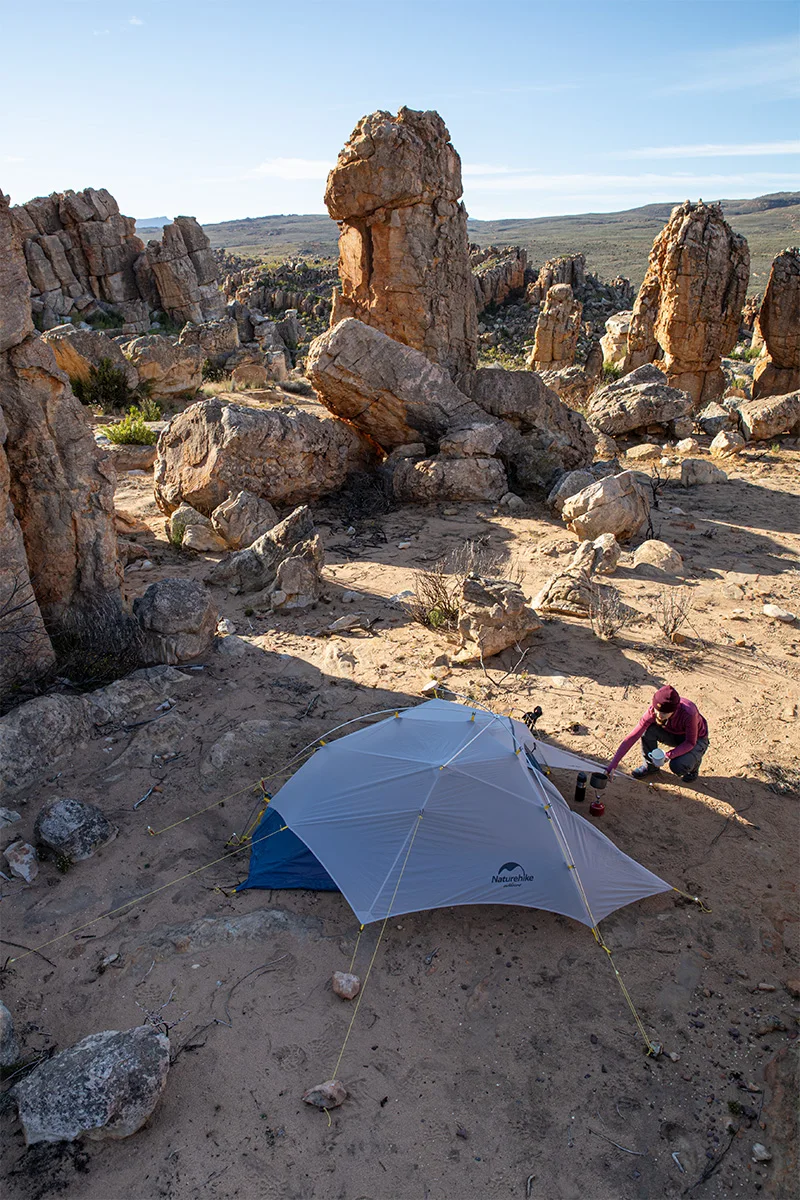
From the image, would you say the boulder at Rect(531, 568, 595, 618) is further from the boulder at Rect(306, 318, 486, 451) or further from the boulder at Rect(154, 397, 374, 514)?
the boulder at Rect(306, 318, 486, 451)

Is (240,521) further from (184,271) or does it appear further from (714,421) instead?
(184,271)

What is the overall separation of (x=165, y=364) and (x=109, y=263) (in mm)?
21382

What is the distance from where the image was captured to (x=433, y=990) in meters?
3.93

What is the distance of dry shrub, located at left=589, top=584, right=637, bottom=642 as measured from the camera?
733 centimetres

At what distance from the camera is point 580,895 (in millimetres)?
4242

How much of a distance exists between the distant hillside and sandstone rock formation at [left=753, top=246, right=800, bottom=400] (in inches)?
1228

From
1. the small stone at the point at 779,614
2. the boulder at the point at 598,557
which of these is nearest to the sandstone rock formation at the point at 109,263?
the boulder at the point at 598,557

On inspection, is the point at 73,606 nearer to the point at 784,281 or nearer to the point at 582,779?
the point at 582,779

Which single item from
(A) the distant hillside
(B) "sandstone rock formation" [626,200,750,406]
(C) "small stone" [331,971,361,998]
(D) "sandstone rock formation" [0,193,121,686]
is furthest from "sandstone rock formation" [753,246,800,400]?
(A) the distant hillside

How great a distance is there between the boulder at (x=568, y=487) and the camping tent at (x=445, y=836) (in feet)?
22.3

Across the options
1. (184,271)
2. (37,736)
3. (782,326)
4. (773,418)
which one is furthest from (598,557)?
(184,271)

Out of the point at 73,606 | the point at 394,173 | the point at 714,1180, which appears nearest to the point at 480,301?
the point at 394,173

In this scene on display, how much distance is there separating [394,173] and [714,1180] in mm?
13290

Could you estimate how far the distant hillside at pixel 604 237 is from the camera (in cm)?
6050
